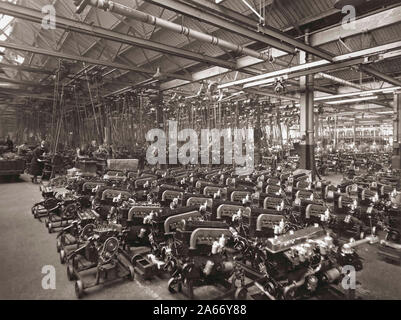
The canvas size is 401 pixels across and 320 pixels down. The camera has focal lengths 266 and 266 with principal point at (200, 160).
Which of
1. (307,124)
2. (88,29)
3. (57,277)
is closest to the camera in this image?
(57,277)

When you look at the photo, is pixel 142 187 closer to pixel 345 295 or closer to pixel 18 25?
pixel 345 295

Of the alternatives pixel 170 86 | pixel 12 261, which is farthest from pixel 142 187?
pixel 170 86

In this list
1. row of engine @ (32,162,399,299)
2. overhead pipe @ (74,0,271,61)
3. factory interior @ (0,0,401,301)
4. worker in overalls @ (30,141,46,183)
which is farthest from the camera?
worker in overalls @ (30,141,46,183)

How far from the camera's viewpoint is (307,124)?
34.3 ft

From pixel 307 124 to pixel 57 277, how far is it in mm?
9634

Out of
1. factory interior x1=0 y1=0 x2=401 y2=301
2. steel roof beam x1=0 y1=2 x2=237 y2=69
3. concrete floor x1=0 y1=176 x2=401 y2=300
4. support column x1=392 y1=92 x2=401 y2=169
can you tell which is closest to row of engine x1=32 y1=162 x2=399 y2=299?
factory interior x1=0 y1=0 x2=401 y2=301

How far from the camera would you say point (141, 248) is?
509 centimetres

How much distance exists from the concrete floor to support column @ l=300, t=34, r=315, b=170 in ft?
17.7

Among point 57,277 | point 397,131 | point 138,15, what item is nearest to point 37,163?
point 138,15

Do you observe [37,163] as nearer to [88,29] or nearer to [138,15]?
[88,29]

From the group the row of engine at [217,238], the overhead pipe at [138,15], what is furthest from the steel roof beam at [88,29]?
the row of engine at [217,238]

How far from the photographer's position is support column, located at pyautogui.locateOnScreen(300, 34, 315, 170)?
1017 centimetres

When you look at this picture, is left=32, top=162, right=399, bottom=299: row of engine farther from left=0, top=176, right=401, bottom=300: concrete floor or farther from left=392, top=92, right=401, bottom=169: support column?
left=392, top=92, right=401, bottom=169: support column

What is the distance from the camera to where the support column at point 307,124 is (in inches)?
400
